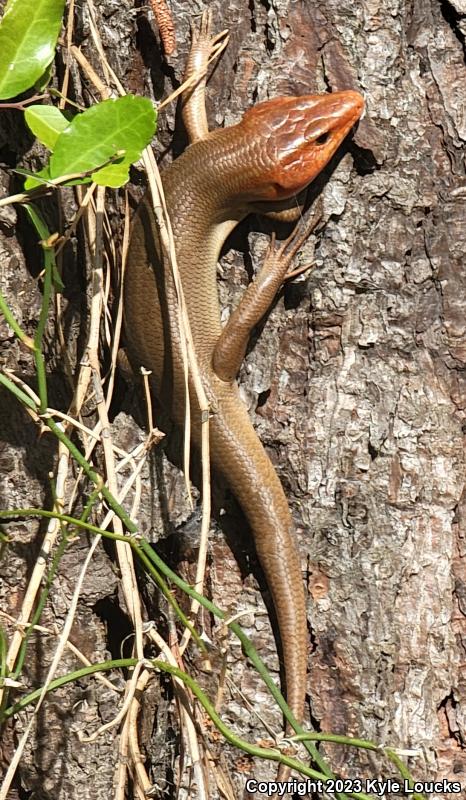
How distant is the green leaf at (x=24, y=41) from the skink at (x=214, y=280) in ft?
1.29

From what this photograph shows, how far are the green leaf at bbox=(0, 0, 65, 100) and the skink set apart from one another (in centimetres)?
39

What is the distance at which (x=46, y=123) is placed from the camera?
1.33m

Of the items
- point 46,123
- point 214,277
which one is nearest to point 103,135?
point 46,123

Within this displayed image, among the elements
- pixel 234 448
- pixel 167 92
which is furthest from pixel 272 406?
pixel 167 92

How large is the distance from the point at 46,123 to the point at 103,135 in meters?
0.15

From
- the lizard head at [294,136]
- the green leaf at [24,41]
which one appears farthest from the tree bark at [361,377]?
the green leaf at [24,41]

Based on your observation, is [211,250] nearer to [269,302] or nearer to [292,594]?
[269,302]

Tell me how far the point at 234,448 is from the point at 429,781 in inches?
32.5

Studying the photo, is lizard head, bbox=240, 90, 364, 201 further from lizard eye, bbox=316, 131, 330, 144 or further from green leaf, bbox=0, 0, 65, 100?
green leaf, bbox=0, 0, 65, 100

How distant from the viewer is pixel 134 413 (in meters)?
1.87

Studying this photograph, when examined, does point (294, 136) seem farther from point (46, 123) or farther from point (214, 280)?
point (46, 123)

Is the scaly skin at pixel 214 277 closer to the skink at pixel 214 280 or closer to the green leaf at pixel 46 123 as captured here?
the skink at pixel 214 280

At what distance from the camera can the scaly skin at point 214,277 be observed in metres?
1.69

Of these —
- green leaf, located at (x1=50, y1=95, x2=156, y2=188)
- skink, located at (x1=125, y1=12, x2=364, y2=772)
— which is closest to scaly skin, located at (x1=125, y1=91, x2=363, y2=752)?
skink, located at (x1=125, y1=12, x2=364, y2=772)
